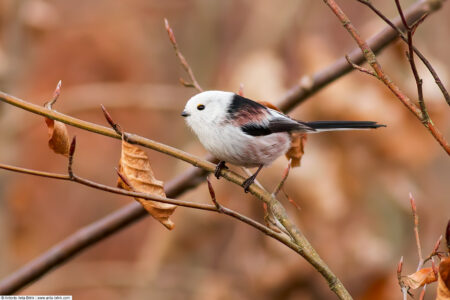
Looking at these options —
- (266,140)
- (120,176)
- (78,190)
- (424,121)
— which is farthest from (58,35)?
(424,121)

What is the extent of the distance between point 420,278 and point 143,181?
0.82 m

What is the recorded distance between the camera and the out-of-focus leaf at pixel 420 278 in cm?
147

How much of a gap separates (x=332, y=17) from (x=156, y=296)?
3290 millimetres

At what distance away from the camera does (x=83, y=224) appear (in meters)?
6.03

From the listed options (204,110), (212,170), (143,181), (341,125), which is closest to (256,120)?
(204,110)

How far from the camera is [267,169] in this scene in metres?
3.63

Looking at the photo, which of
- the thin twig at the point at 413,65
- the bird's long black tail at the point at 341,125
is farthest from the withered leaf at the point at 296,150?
the thin twig at the point at 413,65

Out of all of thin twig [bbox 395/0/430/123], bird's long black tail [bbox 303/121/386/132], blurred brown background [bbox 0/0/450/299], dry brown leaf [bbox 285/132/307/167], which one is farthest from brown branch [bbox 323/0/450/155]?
blurred brown background [bbox 0/0/450/299]

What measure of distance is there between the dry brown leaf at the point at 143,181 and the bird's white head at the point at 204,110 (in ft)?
2.18

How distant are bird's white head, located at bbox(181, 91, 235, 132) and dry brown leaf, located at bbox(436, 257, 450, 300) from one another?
115cm

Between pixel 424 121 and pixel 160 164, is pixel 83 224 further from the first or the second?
pixel 424 121

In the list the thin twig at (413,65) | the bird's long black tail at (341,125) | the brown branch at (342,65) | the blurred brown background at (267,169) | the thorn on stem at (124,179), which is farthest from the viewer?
the blurred brown background at (267,169)

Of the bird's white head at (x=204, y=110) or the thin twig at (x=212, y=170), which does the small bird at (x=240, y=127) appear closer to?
the bird's white head at (x=204, y=110)

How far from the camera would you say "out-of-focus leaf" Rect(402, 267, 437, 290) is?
4.82ft
